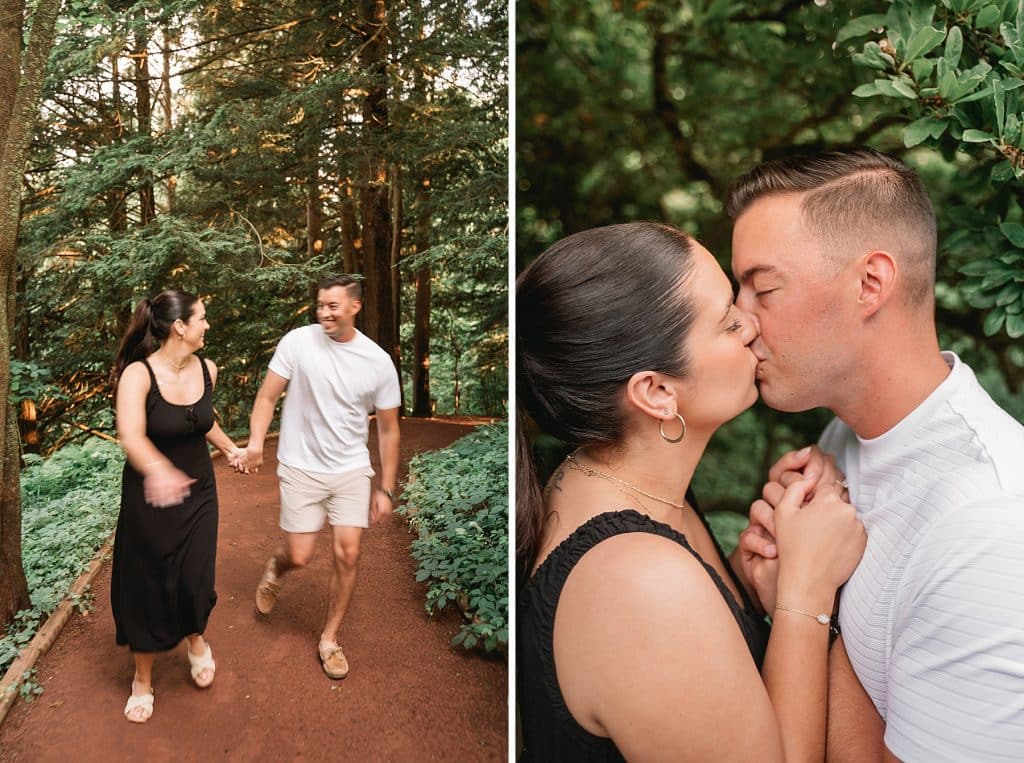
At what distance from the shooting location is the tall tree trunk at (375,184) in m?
1.35

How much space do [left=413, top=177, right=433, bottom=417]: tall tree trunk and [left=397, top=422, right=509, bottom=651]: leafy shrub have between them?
13cm

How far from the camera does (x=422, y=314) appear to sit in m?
1.40

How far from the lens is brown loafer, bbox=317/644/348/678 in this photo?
131 centimetres

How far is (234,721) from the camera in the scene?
48.4 inches

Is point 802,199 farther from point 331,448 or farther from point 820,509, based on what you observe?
point 331,448

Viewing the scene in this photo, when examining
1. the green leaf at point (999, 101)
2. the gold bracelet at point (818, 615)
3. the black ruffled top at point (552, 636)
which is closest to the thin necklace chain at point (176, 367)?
the black ruffled top at point (552, 636)

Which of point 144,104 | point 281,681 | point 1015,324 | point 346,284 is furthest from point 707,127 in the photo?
point 281,681

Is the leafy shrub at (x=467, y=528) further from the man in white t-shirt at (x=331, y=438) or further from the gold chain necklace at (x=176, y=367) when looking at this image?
the gold chain necklace at (x=176, y=367)

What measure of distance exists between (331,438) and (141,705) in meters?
0.60

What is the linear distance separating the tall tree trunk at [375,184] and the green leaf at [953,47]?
108cm

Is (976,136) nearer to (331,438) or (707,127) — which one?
(707,127)

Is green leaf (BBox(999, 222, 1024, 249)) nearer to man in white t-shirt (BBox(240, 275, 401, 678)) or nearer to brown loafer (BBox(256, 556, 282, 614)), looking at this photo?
man in white t-shirt (BBox(240, 275, 401, 678))

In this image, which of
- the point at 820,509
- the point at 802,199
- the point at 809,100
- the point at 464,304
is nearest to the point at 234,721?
the point at 464,304

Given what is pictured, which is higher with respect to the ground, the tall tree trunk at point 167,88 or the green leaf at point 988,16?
the green leaf at point 988,16
